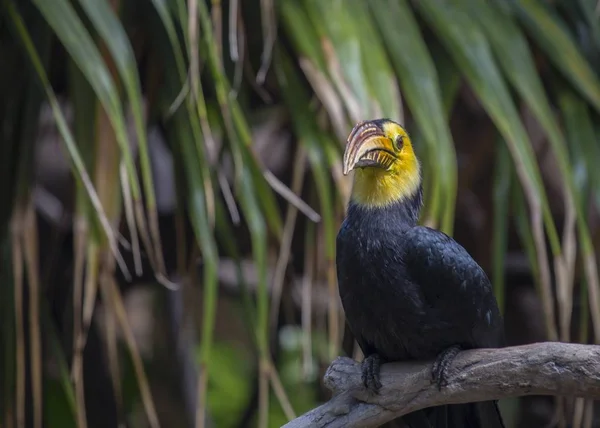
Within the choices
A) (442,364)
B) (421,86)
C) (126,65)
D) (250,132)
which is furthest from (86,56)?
(442,364)

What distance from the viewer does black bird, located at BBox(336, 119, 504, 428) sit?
214 cm

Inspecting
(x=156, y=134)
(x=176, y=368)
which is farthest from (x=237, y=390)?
(x=156, y=134)

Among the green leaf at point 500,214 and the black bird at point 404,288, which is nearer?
the black bird at point 404,288

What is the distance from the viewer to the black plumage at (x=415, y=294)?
2.14m

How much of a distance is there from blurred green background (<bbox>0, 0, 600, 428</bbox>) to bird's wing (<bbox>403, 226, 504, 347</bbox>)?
43 centimetres

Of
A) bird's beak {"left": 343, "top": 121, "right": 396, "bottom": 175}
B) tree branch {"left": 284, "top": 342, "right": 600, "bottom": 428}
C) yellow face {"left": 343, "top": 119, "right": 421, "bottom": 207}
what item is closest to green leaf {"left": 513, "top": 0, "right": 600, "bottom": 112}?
yellow face {"left": 343, "top": 119, "right": 421, "bottom": 207}

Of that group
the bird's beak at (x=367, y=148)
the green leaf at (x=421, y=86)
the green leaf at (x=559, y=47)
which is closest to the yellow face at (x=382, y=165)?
the bird's beak at (x=367, y=148)

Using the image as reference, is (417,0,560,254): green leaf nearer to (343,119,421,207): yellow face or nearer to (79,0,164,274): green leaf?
(343,119,421,207): yellow face

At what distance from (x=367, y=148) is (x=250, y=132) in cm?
77

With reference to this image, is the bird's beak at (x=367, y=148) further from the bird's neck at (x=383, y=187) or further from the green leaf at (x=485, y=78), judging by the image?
the green leaf at (x=485, y=78)

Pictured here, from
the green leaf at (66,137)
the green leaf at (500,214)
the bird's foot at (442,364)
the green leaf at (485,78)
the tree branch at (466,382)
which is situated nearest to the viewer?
the tree branch at (466,382)

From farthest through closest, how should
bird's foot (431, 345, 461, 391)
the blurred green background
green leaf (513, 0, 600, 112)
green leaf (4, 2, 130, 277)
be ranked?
1. green leaf (513, 0, 600, 112)
2. the blurred green background
3. green leaf (4, 2, 130, 277)
4. bird's foot (431, 345, 461, 391)

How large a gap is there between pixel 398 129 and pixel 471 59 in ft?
2.22

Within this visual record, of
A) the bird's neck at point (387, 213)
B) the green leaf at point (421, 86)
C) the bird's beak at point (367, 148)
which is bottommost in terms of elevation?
the bird's neck at point (387, 213)
